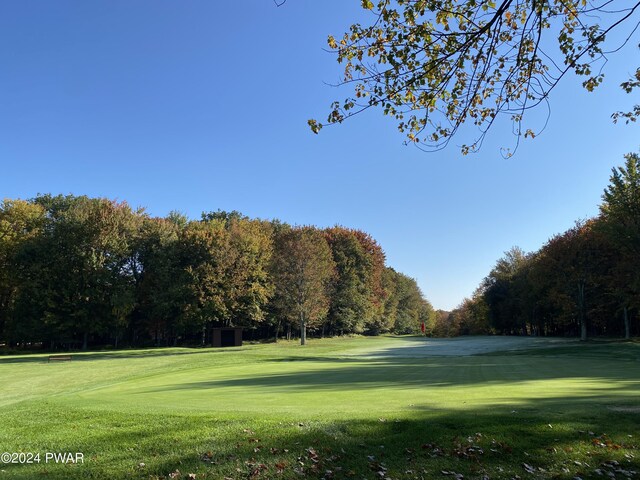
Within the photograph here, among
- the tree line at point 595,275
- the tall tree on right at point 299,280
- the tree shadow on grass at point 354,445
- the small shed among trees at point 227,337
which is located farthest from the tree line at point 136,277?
the tree shadow on grass at point 354,445

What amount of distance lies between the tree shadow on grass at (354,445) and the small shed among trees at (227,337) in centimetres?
4161

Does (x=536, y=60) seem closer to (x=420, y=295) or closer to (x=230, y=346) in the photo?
(x=230, y=346)

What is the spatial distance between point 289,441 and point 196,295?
47.6 meters

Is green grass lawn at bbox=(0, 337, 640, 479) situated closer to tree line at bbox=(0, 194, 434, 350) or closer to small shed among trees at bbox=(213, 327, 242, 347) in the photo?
small shed among trees at bbox=(213, 327, 242, 347)

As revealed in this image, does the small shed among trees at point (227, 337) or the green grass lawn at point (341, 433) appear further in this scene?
the small shed among trees at point (227, 337)

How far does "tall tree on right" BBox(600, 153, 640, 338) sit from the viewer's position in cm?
4003

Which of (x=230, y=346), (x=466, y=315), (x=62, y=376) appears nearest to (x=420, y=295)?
(x=466, y=315)

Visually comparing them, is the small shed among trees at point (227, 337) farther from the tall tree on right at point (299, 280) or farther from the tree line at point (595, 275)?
the tree line at point (595, 275)

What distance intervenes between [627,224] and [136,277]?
5850 cm

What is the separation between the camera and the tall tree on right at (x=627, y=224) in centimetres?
4003

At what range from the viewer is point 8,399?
16359mm

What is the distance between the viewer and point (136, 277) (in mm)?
60656

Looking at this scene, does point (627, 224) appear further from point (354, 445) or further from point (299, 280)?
point (354, 445)

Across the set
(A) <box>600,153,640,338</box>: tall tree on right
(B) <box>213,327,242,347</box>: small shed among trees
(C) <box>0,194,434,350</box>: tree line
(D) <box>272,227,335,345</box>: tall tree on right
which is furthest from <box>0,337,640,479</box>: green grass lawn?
(C) <box>0,194,434,350</box>: tree line
